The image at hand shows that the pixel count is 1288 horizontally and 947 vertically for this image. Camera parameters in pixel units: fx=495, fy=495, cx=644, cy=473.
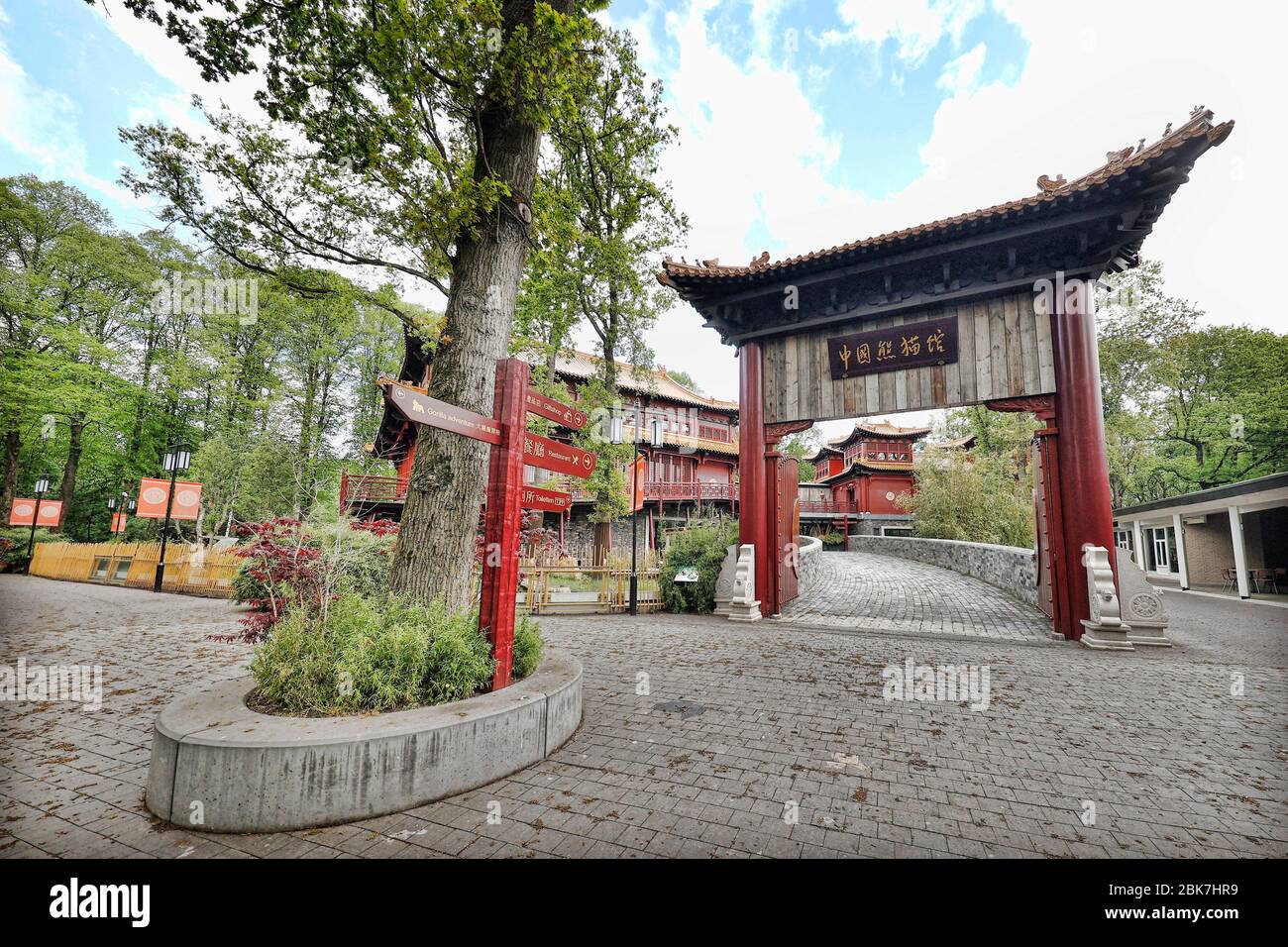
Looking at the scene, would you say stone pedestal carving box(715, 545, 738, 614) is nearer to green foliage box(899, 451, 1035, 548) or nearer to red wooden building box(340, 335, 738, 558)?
red wooden building box(340, 335, 738, 558)

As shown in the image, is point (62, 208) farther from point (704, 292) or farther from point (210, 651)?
point (704, 292)

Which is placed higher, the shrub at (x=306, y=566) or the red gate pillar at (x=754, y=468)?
the red gate pillar at (x=754, y=468)

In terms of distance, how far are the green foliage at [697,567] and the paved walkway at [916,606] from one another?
1.74m

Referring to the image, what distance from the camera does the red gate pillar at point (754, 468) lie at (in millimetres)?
10164

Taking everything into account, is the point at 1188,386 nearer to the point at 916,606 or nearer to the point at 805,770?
the point at 916,606

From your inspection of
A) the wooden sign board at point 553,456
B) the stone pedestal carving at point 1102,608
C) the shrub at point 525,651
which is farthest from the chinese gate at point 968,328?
the shrub at point 525,651

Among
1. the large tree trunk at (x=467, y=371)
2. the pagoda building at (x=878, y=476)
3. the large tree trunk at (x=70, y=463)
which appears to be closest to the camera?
the large tree trunk at (x=467, y=371)

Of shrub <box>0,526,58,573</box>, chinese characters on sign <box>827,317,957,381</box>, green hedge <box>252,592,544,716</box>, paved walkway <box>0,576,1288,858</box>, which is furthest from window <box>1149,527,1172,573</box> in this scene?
shrub <box>0,526,58,573</box>

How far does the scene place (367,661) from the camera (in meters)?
3.34

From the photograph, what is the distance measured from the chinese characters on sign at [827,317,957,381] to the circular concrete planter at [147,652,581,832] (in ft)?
29.0

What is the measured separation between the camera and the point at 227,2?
16.4 feet

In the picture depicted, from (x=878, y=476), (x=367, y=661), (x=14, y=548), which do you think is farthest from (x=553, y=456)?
(x=878, y=476)

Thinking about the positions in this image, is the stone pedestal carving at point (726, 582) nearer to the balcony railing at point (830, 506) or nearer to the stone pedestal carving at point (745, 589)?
the stone pedestal carving at point (745, 589)
